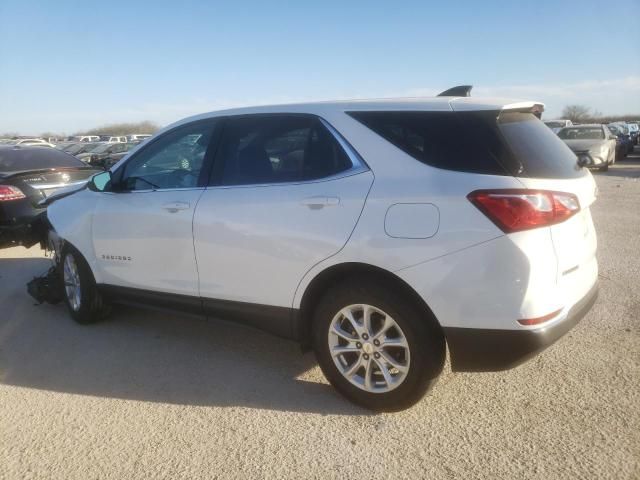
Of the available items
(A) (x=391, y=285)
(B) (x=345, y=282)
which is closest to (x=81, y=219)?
(B) (x=345, y=282)

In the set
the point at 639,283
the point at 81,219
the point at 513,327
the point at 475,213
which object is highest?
the point at 475,213

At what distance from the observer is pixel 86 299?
448 centimetres

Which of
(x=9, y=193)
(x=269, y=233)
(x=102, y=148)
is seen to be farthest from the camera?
(x=102, y=148)

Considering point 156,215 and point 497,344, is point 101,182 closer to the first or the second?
point 156,215

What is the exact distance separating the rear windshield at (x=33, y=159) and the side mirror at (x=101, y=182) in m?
3.61

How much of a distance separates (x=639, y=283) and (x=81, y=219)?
200 inches

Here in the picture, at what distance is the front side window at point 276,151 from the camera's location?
10.2 ft

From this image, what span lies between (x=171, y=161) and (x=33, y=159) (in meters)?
4.87

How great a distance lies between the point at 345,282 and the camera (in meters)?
2.96

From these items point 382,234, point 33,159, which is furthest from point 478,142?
point 33,159

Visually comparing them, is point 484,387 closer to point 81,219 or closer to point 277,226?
point 277,226

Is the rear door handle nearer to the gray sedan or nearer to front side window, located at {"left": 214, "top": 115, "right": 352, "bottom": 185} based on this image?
front side window, located at {"left": 214, "top": 115, "right": 352, "bottom": 185}

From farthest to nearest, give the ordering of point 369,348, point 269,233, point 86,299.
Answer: point 86,299 → point 269,233 → point 369,348

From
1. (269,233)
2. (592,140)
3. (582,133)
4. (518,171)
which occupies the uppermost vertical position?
(518,171)
